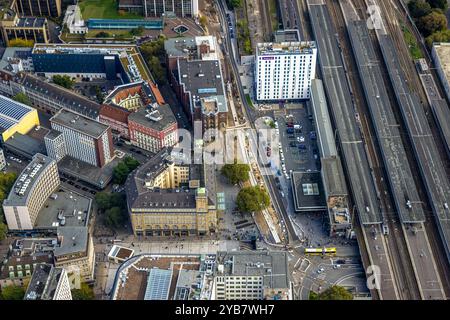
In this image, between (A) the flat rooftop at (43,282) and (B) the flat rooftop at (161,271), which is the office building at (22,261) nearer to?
(A) the flat rooftop at (43,282)

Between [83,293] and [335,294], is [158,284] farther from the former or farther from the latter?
[335,294]

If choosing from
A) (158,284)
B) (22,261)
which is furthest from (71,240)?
(158,284)

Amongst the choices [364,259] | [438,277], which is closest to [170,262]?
[364,259]

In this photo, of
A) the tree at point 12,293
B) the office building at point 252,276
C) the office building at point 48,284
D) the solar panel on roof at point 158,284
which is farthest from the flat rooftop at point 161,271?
the tree at point 12,293

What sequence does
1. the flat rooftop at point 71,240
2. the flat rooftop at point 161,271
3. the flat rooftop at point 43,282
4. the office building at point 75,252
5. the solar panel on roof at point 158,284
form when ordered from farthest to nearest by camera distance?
the flat rooftop at point 71,240, the office building at point 75,252, the flat rooftop at point 161,271, the solar panel on roof at point 158,284, the flat rooftop at point 43,282

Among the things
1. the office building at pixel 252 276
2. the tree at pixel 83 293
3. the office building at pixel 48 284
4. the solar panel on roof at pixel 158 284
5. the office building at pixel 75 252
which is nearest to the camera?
the office building at pixel 48 284

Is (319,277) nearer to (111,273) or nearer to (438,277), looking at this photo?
(438,277)
